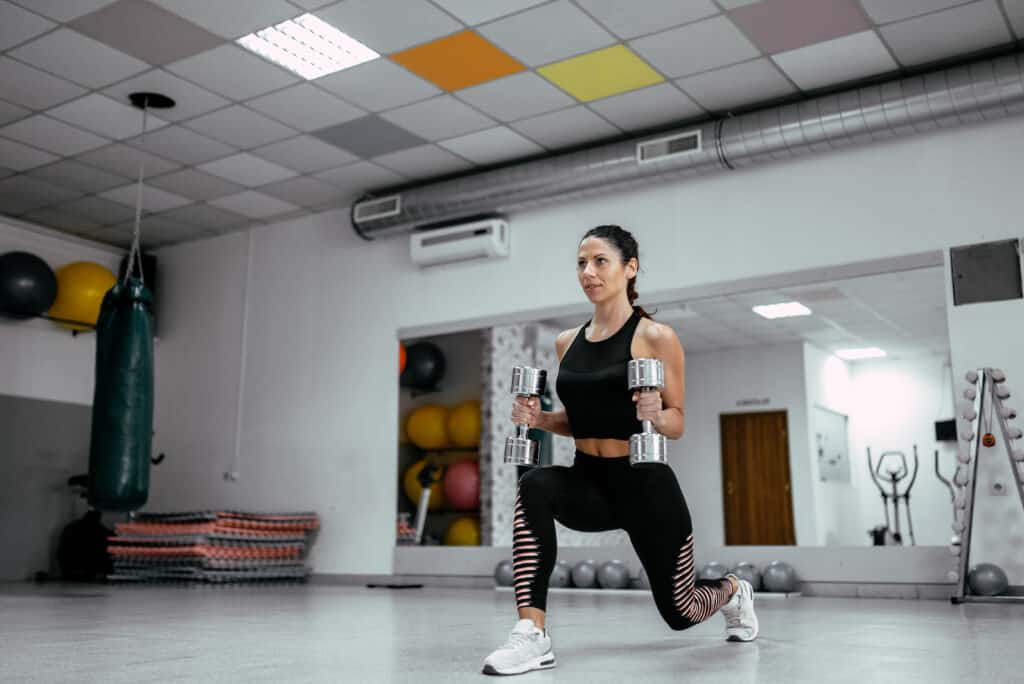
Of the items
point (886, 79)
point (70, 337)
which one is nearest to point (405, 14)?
point (886, 79)

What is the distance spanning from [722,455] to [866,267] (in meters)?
2.37

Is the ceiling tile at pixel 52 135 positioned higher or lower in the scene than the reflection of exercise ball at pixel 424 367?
higher

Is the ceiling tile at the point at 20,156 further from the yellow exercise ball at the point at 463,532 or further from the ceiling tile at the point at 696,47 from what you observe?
the ceiling tile at the point at 696,47

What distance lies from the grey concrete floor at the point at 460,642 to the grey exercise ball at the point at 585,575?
119 centimetres

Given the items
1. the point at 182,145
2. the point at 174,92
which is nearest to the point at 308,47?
the point at 174,92

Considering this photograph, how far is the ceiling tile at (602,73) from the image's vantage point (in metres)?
5.83

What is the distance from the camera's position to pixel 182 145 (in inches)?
286

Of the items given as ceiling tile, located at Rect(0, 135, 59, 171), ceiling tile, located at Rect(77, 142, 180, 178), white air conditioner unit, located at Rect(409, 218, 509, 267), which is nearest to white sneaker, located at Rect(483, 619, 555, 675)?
white air conditioner unit, located at Rect(409, 218, 509, 267)

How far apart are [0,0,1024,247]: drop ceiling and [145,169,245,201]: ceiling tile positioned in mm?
25

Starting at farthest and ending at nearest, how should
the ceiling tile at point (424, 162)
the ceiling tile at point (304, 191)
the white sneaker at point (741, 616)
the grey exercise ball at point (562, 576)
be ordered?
the ceiling tile at point (304, 191) → the ceiling tile at point (424, 162) → the grey exercise ball at point (562, 576) → the white sneaker at point (741, 616)

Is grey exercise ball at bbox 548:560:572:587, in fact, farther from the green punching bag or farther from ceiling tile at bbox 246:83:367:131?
ceiling tile at bbox 246:83:367:131

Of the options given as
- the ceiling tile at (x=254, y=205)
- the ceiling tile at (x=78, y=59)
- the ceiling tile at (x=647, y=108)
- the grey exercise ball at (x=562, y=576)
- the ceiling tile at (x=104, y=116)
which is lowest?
the grey exercise ball at (x=562, y=576)

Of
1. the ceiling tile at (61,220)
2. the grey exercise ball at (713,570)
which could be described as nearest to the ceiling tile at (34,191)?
the ceiling tile at (61,220)

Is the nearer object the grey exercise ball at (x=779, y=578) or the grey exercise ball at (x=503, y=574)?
the grey exercise ball at (x=779, y=578)
